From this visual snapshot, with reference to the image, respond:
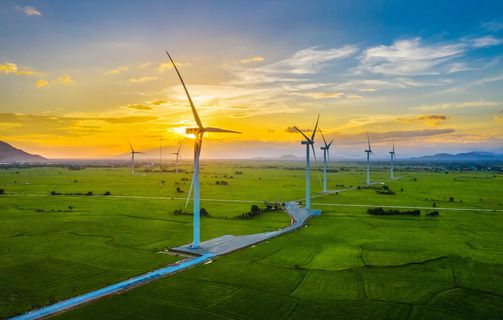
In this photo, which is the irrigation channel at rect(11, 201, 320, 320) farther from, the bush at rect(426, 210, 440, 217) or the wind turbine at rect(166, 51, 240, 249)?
the bush at rect(426, 210, 440, 217)

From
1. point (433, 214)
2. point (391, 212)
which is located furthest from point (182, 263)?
point (433, 214)

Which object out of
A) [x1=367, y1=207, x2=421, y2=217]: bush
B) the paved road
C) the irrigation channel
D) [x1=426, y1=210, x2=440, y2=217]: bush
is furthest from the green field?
[x1=367, y1=207, x2=421, y2=217]: bush

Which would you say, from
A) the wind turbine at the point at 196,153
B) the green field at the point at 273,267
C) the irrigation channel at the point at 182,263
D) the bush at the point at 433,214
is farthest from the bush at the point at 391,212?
the wind turbine at the point at 196,153

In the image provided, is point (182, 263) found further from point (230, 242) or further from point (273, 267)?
point (230, 242)

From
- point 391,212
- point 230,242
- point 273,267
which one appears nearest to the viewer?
point 273,267

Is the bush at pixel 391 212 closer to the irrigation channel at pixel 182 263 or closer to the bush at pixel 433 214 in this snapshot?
the bush at pixel 433 214

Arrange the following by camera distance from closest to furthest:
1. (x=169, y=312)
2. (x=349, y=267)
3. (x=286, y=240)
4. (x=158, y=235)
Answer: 1. (x=169, y=312)
2. (x=349, y=267)
3. (x=286, y=240)
4. (x=158, y=235)

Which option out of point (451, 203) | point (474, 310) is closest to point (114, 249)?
point (474, 310)

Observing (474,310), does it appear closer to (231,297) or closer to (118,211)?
(231,297)
